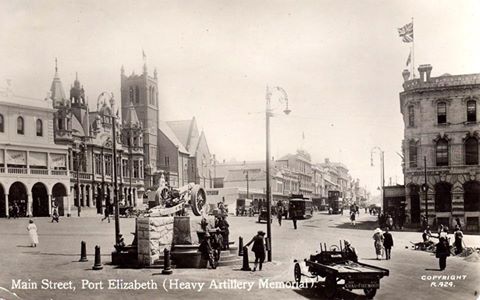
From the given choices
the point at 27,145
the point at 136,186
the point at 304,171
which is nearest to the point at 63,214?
the point at 27,145

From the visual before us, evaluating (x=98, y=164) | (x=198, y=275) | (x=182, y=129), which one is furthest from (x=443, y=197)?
(x=182, y=129)

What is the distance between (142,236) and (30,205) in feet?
93.4

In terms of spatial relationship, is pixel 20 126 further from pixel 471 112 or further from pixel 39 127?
pixel 471 112

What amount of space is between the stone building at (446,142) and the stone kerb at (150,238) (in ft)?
79.4

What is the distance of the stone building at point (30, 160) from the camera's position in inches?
1535

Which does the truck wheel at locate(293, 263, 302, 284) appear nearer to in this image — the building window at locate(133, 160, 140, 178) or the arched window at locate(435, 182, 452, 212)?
the arched window at locate(435, 182, 452, 212)

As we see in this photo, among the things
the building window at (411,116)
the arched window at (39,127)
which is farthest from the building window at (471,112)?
the arched window at (39,127)

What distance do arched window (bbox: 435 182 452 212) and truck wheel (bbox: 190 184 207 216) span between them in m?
23.8

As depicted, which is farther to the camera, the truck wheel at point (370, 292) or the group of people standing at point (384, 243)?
the group of people standing at point (384, 243)

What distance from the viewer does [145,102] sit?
82750 mm

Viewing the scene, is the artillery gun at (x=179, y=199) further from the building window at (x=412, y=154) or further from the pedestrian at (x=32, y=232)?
the building window at (x=412, y=154)

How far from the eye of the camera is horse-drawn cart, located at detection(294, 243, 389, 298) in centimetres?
1262

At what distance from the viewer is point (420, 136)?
3791 centimetres

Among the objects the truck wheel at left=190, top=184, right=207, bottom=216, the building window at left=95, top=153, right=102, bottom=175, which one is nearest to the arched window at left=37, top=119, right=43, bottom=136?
the building window at left=95, top=153, right=102, bottom=175
